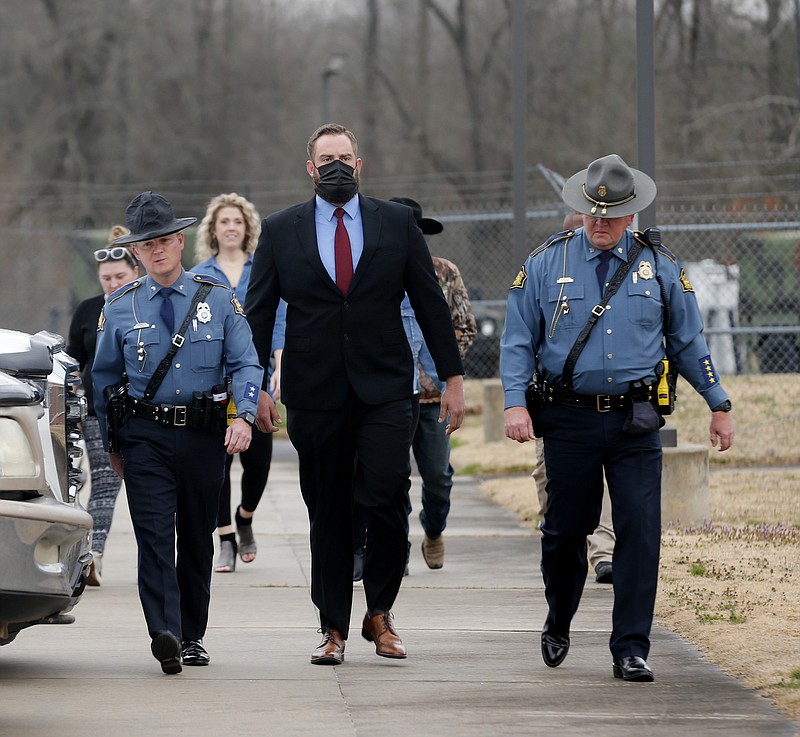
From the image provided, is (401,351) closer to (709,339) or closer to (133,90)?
(709,339)

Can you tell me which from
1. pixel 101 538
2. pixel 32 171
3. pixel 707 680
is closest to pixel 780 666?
pixel 707 680

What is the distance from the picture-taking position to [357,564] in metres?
8.65

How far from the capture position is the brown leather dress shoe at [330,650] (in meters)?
6.34

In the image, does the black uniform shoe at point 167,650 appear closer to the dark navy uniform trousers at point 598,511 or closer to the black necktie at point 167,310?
the black necktie at point 167,310

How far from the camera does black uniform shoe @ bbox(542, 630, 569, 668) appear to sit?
6273mm

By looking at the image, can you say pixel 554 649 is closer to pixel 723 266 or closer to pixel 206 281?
pixel 206 281

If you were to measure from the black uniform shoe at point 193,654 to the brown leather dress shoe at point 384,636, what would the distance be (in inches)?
24.8

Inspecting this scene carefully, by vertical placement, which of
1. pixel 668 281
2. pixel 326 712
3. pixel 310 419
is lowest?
pixel 326 712

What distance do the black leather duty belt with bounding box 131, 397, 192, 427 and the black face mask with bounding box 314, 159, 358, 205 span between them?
964mm

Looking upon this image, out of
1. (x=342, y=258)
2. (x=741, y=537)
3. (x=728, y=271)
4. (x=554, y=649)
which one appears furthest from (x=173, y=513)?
(x=728, y=271)

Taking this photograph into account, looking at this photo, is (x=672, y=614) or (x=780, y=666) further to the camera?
(x=672, y=614)

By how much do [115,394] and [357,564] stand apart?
2.64 meters

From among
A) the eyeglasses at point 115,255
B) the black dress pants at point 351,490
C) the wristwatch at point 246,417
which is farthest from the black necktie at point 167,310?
the eyeglasses at point 115,255

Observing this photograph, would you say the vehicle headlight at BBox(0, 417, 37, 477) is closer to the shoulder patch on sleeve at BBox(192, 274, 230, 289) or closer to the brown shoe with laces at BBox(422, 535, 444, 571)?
the shoulder patch on sleeve at BBox(192, 274, 230, 289)
